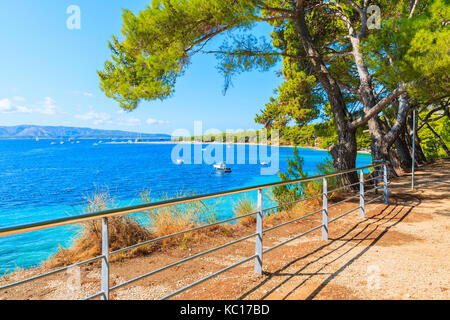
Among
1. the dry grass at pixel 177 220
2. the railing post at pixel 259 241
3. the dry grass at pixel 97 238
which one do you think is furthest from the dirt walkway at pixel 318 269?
the dry grass at pixel 97 238

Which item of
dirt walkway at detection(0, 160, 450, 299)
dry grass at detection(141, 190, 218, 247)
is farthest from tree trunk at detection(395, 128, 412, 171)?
dry grass at detection(141, 190, 218, 247)

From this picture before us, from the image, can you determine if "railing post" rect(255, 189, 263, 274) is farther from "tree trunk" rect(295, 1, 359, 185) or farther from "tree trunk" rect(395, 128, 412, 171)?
"tree trunk" rect(395, 128, 412, 171)

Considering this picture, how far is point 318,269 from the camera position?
3.39 m

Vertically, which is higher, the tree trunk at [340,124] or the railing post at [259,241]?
the tree trunk at [340,124]

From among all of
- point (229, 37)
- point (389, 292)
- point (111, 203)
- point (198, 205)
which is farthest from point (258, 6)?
point (389, 292)

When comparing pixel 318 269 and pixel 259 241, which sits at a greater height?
pixel 259 241

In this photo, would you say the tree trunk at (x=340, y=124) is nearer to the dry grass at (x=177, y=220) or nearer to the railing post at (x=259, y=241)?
the dry grass at (x=177, y=220)

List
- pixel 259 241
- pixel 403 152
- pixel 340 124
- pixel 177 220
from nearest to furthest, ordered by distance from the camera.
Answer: pixel 259 241 < pixel 177 220 < pixel 340 124 < pixel 403 152

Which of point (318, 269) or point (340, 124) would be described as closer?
point (318, 269)

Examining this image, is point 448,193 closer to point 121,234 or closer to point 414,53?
point 414,53

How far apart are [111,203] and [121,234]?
2.55 ft

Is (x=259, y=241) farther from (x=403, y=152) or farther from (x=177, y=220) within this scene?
(x=403, y=152)

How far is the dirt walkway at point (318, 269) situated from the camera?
288cm

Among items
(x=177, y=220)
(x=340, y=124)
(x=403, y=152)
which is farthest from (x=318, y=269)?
(x=403, y=152)
